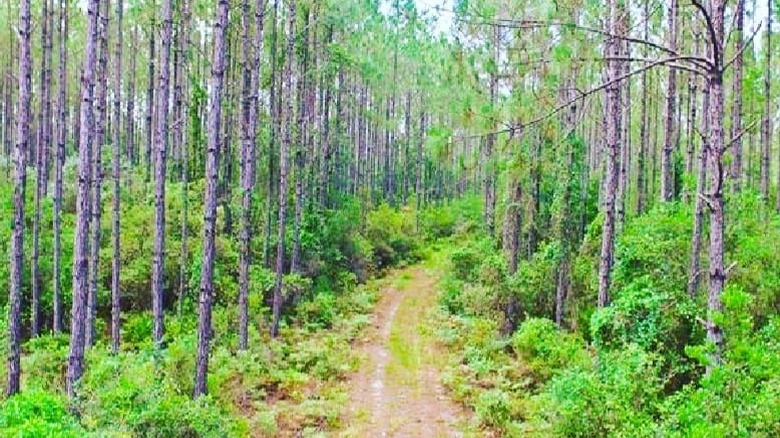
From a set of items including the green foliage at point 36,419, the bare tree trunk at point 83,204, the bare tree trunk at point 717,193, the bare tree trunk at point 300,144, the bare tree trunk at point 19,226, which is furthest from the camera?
the bare tree trunk at point 300,144

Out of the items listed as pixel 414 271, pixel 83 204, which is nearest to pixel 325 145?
pixel 414 271

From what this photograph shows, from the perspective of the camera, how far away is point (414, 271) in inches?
1112

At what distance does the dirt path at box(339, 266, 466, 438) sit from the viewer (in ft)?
36.9

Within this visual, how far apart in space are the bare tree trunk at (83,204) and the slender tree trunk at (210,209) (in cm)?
142

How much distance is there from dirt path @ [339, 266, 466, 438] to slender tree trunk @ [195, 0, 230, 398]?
2.30m

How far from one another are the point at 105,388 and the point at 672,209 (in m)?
8.97

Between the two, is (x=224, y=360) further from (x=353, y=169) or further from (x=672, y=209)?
(x=353, y=169)

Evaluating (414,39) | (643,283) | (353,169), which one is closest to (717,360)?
(643,283)

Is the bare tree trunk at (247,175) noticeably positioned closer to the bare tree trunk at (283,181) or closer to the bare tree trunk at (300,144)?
the bare tree trunk at (283,181)

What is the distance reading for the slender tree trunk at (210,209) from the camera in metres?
9.62

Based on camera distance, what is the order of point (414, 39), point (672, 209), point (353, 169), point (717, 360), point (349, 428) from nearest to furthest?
point (717, 360) → point (349, 428) → point (672, 209) → point (353, 169) → point (414, 39)

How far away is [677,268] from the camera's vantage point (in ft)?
37.1

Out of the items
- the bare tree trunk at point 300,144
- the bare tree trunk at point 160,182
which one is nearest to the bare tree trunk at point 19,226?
the bare tree trunk at point 160,182

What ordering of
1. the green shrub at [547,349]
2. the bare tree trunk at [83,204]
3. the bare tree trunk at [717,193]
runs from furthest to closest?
1. the green shrub at [547,349]
2. the bare tree trunk at [83,204]
3. the bare tree trunk at [717,193]
